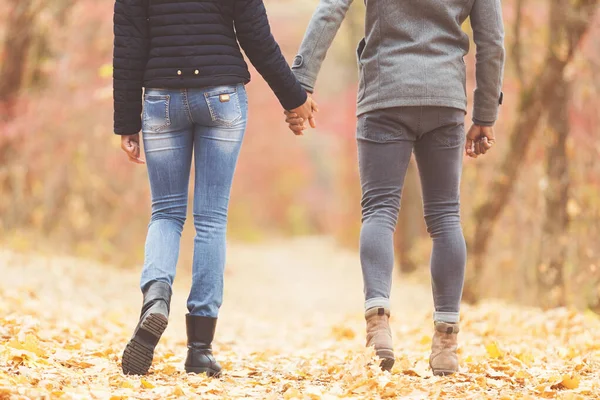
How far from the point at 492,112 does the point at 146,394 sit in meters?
2.04

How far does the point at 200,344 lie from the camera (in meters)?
3.59

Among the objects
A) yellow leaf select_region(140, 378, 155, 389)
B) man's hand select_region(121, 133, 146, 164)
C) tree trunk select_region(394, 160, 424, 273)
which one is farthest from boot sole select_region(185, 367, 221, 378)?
tree trunk select_region(394, 160, 424, 273)

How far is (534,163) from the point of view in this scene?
8.30m

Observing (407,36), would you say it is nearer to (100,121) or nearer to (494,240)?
(494,240)

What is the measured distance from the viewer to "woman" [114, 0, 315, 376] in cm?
347

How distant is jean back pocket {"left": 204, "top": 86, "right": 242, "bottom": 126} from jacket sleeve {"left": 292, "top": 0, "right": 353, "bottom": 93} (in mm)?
392

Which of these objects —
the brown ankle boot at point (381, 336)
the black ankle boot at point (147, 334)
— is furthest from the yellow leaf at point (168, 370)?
the brown ankle boot at point (381, 336)

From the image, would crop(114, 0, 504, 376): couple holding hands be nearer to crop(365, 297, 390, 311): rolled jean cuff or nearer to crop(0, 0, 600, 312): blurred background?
crop(365, 297, 390, 311): rolled jean cuff

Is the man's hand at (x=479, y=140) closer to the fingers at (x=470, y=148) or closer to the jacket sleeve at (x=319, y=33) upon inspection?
the fingers at (x=470, y=148)

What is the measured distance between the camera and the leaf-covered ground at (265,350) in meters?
3.27

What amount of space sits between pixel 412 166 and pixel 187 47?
928 cm

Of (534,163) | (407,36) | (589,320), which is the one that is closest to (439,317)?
(407,36)

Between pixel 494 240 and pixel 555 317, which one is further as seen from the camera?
pixel 494 240

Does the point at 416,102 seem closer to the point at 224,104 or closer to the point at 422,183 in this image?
the point at 422,183
